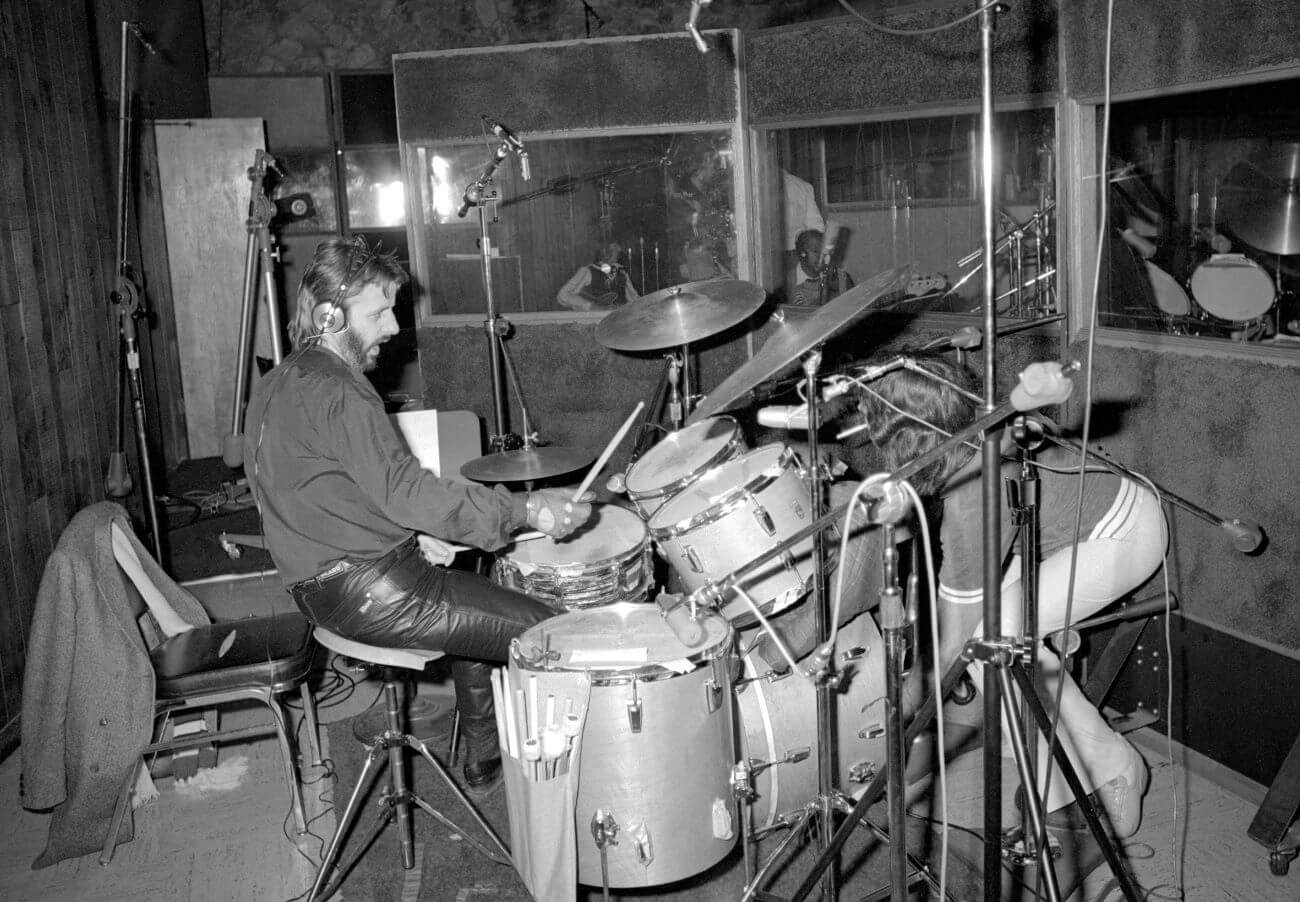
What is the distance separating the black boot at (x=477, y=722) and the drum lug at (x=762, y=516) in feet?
3.77

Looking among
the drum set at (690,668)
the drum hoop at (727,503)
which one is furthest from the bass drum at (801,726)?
the drum hoop at (727,503)

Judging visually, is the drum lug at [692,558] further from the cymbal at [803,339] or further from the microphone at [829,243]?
the microphone at [829,243]

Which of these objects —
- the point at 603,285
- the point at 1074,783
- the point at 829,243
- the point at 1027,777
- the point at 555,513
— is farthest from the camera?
the point at 603,285

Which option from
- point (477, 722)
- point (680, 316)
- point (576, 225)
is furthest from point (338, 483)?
point (576, 225)

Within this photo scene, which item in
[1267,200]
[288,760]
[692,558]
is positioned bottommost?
[288,760]

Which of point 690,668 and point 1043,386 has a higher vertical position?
point 1043,386

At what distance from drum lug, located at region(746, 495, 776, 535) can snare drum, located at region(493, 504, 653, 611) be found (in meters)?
0.54

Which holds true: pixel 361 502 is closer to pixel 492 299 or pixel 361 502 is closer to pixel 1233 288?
pixel 492 299

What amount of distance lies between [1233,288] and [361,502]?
2458 mm

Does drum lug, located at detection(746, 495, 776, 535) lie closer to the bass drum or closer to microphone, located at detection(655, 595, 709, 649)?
the bass drum

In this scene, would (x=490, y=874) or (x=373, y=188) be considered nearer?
(x=490, y=874)

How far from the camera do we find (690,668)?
2.23m

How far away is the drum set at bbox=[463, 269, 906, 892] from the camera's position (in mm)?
2219

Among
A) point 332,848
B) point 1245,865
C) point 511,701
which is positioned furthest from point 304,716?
point 1245,865
